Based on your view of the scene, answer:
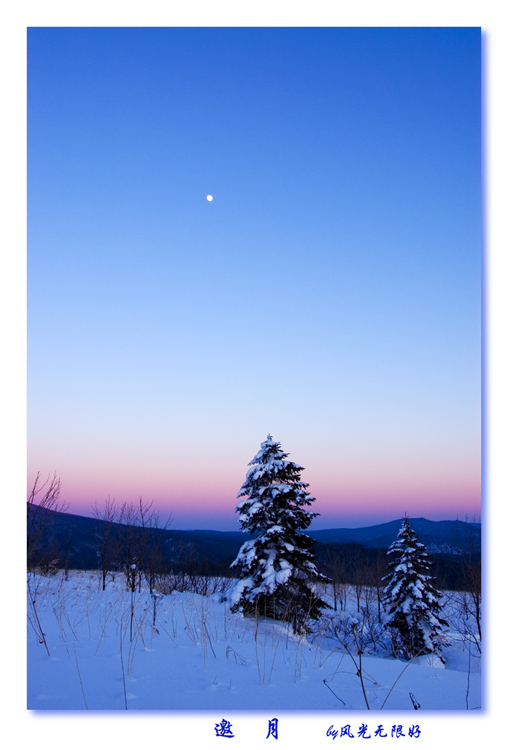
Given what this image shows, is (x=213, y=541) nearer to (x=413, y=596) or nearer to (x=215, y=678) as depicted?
(x=413, y=596)

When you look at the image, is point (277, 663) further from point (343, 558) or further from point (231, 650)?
point (343, 558)

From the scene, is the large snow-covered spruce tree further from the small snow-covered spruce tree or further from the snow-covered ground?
the snow-covered ground

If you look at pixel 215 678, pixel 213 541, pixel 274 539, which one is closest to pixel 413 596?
pixel 274 539

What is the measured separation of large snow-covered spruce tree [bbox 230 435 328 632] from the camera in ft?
40.6

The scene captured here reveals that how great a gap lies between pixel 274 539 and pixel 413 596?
7.20 m

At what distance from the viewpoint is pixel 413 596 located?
16812 millimetres

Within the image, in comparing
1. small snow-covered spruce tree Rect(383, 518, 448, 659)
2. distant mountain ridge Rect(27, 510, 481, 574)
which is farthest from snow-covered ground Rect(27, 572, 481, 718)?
small snow-covered spruce tree Rect(383, 518, 448, 659)

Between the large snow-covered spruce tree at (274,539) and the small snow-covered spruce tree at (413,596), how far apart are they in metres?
4.89

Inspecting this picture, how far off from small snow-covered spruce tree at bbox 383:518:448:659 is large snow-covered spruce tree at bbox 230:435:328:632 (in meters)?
4.89

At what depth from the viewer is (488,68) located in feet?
11.5

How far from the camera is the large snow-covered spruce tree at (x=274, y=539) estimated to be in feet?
40.6
